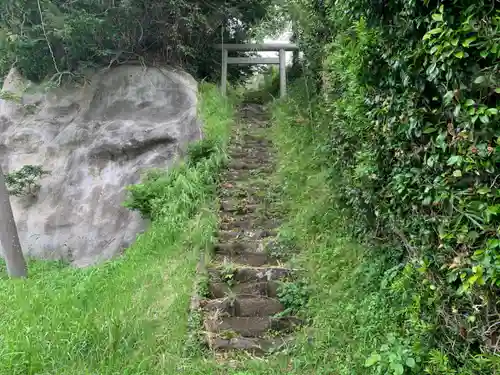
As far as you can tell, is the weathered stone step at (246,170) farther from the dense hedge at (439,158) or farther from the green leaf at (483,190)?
the green leaf at (483,190)

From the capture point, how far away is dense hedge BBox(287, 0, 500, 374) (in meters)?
2.43

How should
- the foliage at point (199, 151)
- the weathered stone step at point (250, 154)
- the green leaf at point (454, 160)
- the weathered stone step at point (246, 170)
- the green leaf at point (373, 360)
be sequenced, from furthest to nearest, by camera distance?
the weathered stone step at point (250, 154) → the foliage at point (199, 151) → the weathered stone step at point (246, 170) → the green leaf at point (373, 360) → the green leaf at point (454, 160)

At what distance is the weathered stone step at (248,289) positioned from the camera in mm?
5406

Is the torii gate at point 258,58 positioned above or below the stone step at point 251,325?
above

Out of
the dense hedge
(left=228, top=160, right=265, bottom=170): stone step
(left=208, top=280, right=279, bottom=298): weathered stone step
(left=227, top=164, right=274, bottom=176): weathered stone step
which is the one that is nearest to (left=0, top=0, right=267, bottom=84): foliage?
(left=228, top=160, right=265, bottom=170): stone step

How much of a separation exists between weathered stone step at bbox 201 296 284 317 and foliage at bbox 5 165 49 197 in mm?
6273

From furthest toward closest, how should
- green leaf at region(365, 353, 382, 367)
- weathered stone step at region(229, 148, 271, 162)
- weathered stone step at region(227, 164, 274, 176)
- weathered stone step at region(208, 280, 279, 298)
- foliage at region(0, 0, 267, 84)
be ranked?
foliage at region(0, 0, 267, 84), weathered stone step at region(229, 148, 271, 162), weathered stone step at region(227, 164, 274, 176), weathered stone step at region(208, 280, 279, 298), green leaf at region(365, 353, 382, 367)

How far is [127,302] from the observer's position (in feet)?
17.5

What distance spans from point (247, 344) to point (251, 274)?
1110 millimetres

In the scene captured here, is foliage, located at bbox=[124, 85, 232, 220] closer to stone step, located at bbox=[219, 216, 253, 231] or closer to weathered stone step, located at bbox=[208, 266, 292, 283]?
stone step, located at bbox=[219, 216, 253, 231]

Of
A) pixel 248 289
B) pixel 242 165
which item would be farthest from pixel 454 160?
pixel 242 165

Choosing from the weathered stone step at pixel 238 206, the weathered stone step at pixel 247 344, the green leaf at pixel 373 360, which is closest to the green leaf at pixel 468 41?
the green leaf at pixel 373 360

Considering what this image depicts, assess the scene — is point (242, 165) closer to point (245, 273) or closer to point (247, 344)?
point (245, 273)

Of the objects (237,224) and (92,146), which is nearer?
(237,224)
